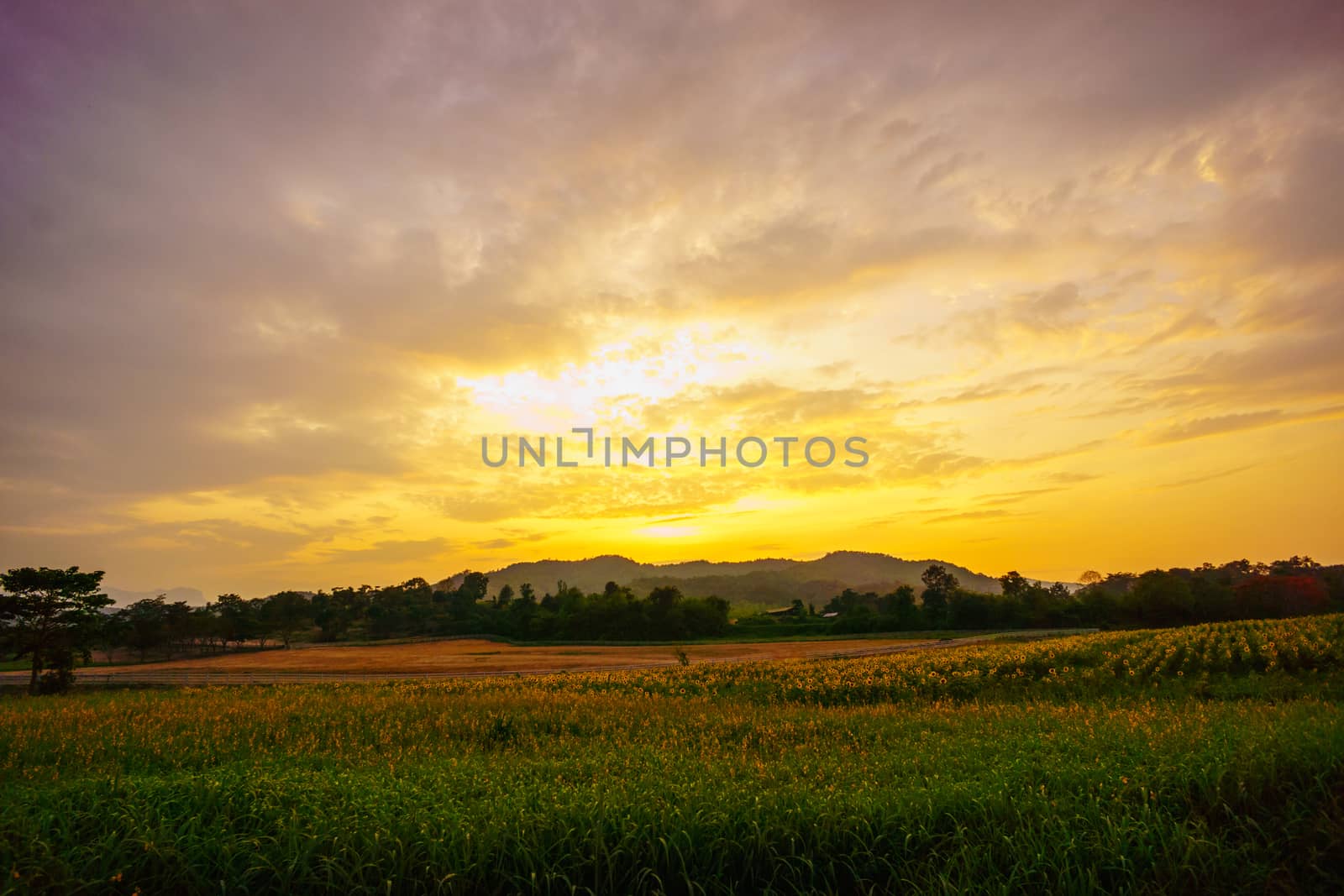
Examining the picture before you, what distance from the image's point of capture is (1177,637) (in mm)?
35719

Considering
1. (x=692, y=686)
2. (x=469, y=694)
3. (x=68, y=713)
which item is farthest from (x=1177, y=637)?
(x=68, y=713)

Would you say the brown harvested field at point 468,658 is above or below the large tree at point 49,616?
below

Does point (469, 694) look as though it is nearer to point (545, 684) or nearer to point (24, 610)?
point (545, 684)

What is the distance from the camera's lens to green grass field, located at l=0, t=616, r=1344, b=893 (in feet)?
19.1

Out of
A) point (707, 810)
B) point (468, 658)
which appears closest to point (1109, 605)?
point (468, 658)

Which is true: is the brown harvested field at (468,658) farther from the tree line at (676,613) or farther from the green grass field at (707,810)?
the green grass field at (707,810)

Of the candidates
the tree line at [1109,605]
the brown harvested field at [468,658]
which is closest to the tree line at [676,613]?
the tree line at [1109,605]

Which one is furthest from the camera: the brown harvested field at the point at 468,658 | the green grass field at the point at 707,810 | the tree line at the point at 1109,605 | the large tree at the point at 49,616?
the tree line at the point at 1109,605

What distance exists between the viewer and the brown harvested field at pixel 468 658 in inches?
2245

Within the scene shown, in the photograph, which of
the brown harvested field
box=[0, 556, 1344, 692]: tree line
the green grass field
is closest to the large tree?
the brown harvested field

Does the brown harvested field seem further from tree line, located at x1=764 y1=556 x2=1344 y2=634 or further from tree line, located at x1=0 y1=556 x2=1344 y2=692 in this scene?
tree line, located at x1=764 y1=556 x2=1344 y2=634

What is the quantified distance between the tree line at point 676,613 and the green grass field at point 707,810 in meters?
77.2

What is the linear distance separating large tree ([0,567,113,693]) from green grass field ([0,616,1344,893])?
1011 inches

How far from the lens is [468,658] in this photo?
70188mm
